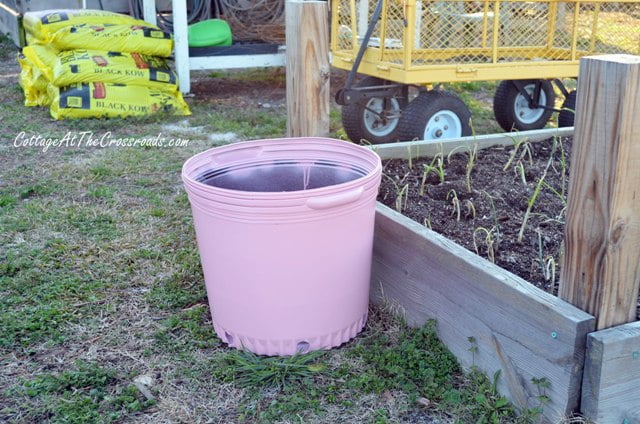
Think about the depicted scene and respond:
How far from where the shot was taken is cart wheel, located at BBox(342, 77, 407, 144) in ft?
13.7

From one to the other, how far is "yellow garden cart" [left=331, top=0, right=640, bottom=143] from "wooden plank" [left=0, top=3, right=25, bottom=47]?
4333 millimetres

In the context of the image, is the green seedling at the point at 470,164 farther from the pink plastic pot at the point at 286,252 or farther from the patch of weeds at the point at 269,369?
the patch of weeds at the point at 269,369

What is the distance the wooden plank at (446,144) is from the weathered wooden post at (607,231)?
1351 mm

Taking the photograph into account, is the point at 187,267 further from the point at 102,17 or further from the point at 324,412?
the point at 102,17

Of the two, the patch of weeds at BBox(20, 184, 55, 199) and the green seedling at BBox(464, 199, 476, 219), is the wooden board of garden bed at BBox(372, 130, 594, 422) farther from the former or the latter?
the patch of weeds at BBox(20, 184, 55, 199)

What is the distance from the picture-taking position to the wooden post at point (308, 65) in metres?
2.53

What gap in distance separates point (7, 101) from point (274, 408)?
4402mm

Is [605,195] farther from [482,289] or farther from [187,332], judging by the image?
[187,332]

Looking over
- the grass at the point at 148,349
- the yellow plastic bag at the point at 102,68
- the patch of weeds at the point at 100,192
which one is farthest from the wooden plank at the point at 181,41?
the grass at the point at 148,349

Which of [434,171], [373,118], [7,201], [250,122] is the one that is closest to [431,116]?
[373,118]

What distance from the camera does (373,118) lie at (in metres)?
4.30

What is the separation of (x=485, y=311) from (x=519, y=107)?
2.97 m

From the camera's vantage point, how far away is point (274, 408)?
1.85 meters

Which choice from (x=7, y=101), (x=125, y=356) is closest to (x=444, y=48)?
(x=125, y=356)
